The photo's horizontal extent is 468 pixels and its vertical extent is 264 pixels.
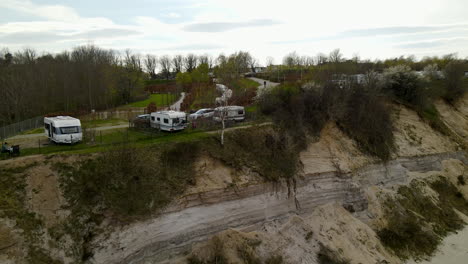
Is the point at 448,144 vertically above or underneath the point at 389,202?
above

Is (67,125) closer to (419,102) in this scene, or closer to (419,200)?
(419,200)

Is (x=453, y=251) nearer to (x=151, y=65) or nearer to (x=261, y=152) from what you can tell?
(x=261, y=152)

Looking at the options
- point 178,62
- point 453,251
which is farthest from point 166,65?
point 453,251

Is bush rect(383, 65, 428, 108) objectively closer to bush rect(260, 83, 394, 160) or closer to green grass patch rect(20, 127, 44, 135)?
bush rect(260, 83, 394, 160)

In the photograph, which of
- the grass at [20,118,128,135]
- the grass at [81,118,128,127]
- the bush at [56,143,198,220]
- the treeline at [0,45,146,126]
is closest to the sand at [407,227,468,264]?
the bush at [56,143,198,220]

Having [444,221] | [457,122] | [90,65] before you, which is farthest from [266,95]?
[457,122]

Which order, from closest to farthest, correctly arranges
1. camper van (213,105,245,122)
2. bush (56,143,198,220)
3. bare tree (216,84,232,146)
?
bush (56,143,198,220)
bare tree (216,84,232,146)
camper van (213,105,245,122)

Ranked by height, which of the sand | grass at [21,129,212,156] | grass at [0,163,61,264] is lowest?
the sand

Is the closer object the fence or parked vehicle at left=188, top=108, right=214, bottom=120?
the fence
